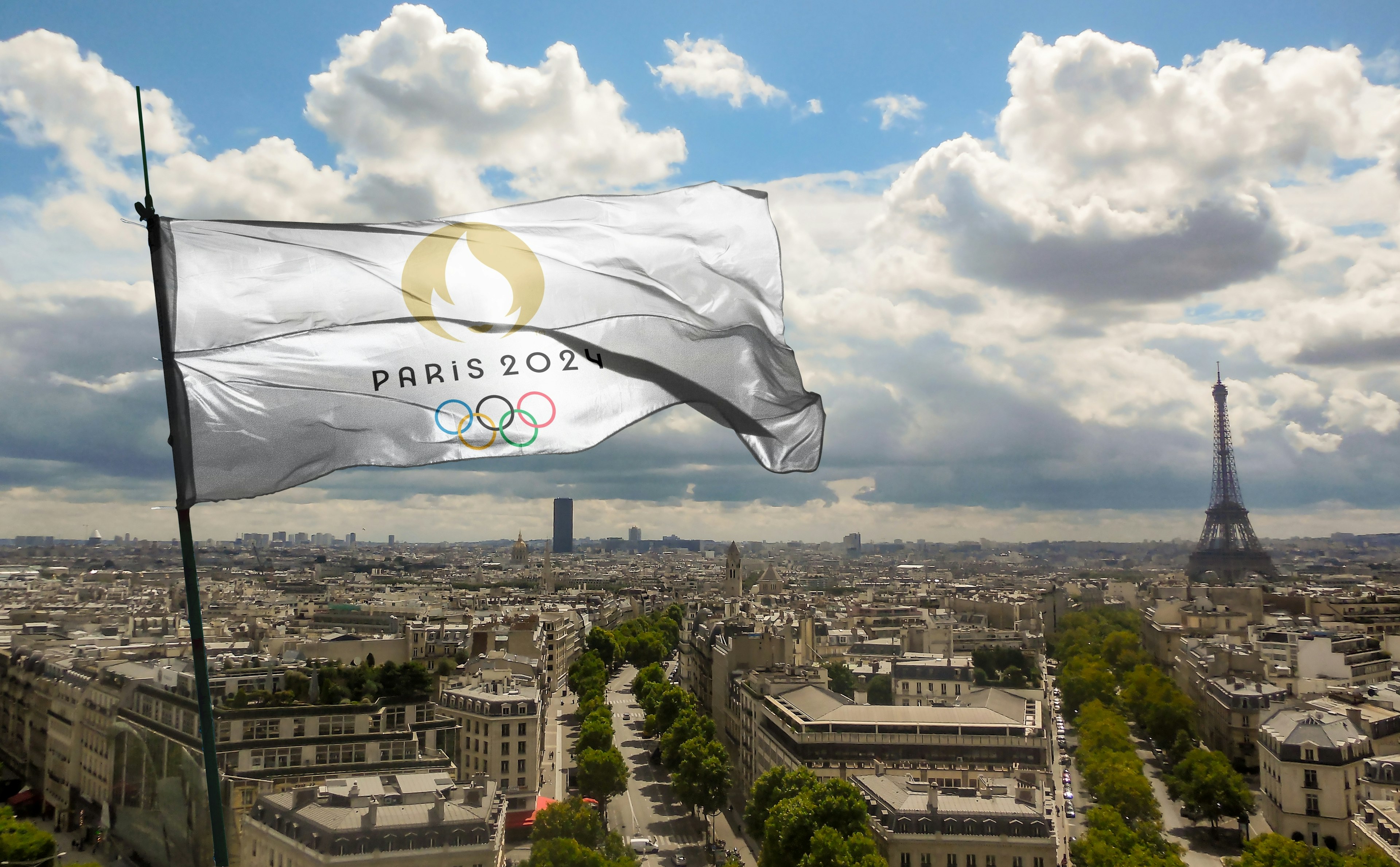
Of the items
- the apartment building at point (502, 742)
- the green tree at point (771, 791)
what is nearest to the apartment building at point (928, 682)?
the green tree at point (771, 791)

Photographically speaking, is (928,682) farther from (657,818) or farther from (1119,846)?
(1119,846)

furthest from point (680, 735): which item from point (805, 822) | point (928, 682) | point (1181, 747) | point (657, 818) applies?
point (1181, 747)

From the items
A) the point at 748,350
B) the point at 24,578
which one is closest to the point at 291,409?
the point at 748,350

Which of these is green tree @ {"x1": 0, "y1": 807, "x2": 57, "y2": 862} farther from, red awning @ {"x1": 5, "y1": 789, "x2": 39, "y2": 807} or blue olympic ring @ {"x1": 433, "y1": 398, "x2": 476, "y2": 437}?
blue olympic ring @ {"x1": 433, "y1": 398, "x2": 476, "y2": 437}

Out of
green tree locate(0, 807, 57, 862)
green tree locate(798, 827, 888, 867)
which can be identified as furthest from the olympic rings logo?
green tree locate(798, 827, 888, 867)

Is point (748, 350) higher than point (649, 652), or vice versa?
point (748, 350)

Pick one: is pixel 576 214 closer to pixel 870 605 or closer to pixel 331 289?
pixel 331 289
